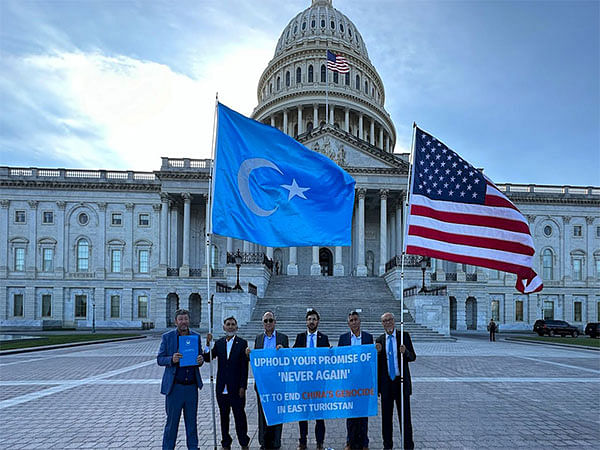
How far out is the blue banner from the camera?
6.02 metres

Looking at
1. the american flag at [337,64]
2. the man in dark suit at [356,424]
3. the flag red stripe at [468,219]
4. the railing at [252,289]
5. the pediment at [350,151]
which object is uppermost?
the american flag at [337,64]

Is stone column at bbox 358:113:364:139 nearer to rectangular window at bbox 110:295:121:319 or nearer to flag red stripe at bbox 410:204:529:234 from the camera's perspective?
rectangular window at bbox 110:295:121:319

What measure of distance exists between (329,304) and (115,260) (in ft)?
97.4

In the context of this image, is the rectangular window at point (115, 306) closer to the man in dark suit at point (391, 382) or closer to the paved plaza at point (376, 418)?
the paved plaza at point (376, 418)

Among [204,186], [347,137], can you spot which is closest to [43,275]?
[204,186]

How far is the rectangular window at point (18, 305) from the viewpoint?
1829 inches

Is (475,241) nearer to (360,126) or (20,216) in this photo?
(20,216)

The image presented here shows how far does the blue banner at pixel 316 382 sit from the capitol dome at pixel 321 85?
53.4 meters

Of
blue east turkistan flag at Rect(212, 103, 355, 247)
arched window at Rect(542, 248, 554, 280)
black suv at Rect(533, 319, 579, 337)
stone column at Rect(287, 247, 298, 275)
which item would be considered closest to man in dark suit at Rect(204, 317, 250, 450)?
blue east turkistan flag at Rect(212, 103, 355, 247)

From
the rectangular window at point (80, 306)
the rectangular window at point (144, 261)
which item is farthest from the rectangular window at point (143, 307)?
the rectangular window at point (80, 306)

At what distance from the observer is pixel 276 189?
7.14 metres

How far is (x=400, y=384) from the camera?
6.47 metres

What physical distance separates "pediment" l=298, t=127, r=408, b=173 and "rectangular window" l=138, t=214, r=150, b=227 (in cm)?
2084

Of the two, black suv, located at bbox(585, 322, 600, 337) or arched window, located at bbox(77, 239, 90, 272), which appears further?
arched window, located at bbox(77, 239, 90, 272)
